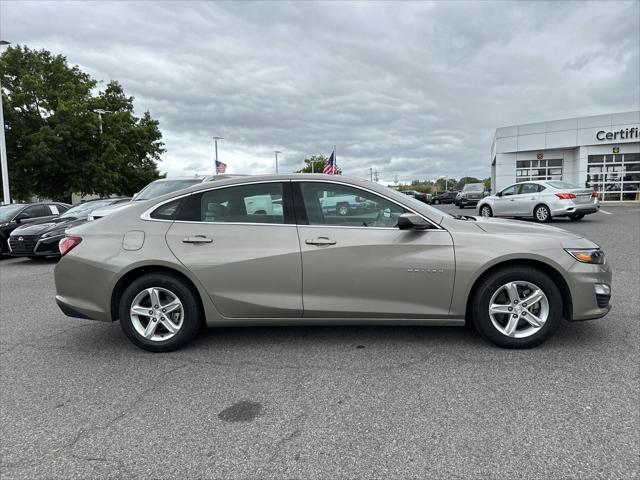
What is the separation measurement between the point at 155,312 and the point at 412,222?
2.39 metres

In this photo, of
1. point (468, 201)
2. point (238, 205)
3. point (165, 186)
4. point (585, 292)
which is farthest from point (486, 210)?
point (238, 205)

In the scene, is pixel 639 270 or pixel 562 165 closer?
pixel 639 270

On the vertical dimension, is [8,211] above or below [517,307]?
above

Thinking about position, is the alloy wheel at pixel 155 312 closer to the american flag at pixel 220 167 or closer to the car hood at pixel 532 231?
the car hood at pixel 532 231

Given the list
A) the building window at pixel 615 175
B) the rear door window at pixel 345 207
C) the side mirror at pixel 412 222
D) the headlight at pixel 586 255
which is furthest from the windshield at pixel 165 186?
the building window at pixel 615 175

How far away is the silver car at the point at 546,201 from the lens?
14.6 m

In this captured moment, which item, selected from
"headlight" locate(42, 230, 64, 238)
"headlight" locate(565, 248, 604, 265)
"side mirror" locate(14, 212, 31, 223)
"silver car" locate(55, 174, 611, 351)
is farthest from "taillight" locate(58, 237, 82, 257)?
"side mirror" locate(14, 212, 31, 223)

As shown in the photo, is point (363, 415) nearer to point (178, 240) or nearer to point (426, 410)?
point (426, 410)

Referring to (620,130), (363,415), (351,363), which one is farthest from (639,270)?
(620,130)

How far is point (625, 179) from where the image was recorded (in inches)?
1123

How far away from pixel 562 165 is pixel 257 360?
32.7 metres

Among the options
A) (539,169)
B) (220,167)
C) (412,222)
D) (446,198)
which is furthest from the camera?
(446,198)

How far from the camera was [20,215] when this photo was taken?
11.8 metres

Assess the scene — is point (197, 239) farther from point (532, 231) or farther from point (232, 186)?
point (532, 231)
